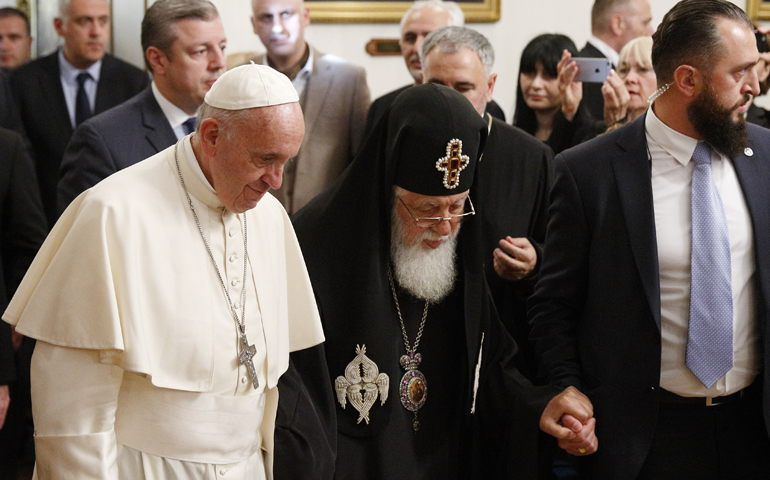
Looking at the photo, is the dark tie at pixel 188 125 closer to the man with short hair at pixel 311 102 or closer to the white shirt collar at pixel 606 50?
the man with short hair at pixel 311 102

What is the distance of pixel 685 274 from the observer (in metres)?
2.84

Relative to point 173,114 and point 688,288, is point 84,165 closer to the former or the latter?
point 173,114

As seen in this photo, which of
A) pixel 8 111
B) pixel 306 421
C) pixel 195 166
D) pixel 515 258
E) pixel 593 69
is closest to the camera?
pixel 195 166

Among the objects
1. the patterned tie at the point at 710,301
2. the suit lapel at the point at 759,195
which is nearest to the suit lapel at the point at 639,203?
the patterned tie at the point at 710,301

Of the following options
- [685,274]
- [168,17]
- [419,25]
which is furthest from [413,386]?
[419,25]

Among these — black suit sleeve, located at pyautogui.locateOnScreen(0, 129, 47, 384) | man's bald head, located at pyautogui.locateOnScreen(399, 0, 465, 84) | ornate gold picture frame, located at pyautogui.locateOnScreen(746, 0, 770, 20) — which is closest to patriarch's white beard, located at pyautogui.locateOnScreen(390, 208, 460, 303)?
black suit sleeve, located at pyautogui.locateOnScreen(0, 129, 47, 384)

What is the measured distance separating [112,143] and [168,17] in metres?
0.68

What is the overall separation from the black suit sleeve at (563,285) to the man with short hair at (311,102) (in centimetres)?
179

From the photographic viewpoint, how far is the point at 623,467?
2.87 metres

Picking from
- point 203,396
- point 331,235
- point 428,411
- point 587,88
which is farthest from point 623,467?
point 587,88

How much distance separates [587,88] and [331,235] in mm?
2500

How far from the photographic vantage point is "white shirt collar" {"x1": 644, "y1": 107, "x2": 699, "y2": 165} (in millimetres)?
2920

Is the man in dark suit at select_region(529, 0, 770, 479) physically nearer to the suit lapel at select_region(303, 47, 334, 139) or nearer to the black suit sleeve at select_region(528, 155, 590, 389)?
the black suit sleeve at select_region(528, 155, 590, 389)

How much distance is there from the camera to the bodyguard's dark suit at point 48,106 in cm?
460
